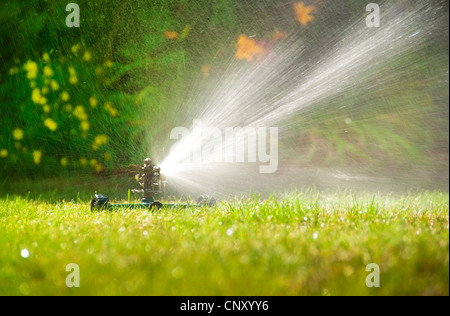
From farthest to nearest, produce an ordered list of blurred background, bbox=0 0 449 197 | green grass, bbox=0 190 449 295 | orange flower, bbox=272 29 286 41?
orange flower, bbox=272 29 286 41, blurred background, bbox=0 0 449 197, green grass, bbox=0 190 449 295

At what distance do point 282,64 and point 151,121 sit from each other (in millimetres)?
2612

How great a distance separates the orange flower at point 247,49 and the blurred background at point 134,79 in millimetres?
89

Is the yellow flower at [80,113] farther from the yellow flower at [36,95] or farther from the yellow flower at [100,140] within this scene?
the yellow flower at [36,95]

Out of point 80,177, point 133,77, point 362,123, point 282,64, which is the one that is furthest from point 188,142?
point 362,123

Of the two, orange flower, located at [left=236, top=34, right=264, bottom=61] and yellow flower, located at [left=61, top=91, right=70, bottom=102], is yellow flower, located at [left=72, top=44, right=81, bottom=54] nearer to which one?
yellow flower, located at [left=61, top=91, right=70, bottom=102]

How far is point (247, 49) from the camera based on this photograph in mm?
6402

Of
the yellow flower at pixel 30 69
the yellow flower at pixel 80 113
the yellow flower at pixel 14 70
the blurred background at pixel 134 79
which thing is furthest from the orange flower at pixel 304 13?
the yellow flower at pixel 14 70

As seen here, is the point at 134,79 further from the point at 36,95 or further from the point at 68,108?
the point at 36,95

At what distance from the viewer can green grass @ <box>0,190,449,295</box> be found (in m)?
1.64

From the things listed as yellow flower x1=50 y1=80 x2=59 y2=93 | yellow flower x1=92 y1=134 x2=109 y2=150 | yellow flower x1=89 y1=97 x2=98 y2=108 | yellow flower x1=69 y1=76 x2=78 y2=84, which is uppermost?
yellow flower x1=69 y1=76 x2=78 y2=84

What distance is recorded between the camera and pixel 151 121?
19.4 ft

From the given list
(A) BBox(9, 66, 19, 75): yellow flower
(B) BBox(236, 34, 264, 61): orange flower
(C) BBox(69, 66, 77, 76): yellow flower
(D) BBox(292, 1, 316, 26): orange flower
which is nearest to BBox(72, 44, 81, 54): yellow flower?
(C) BBox(69, 66, 77, 76): yellow flower

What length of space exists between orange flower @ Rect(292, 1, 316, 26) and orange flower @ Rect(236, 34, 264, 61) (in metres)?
0.91
